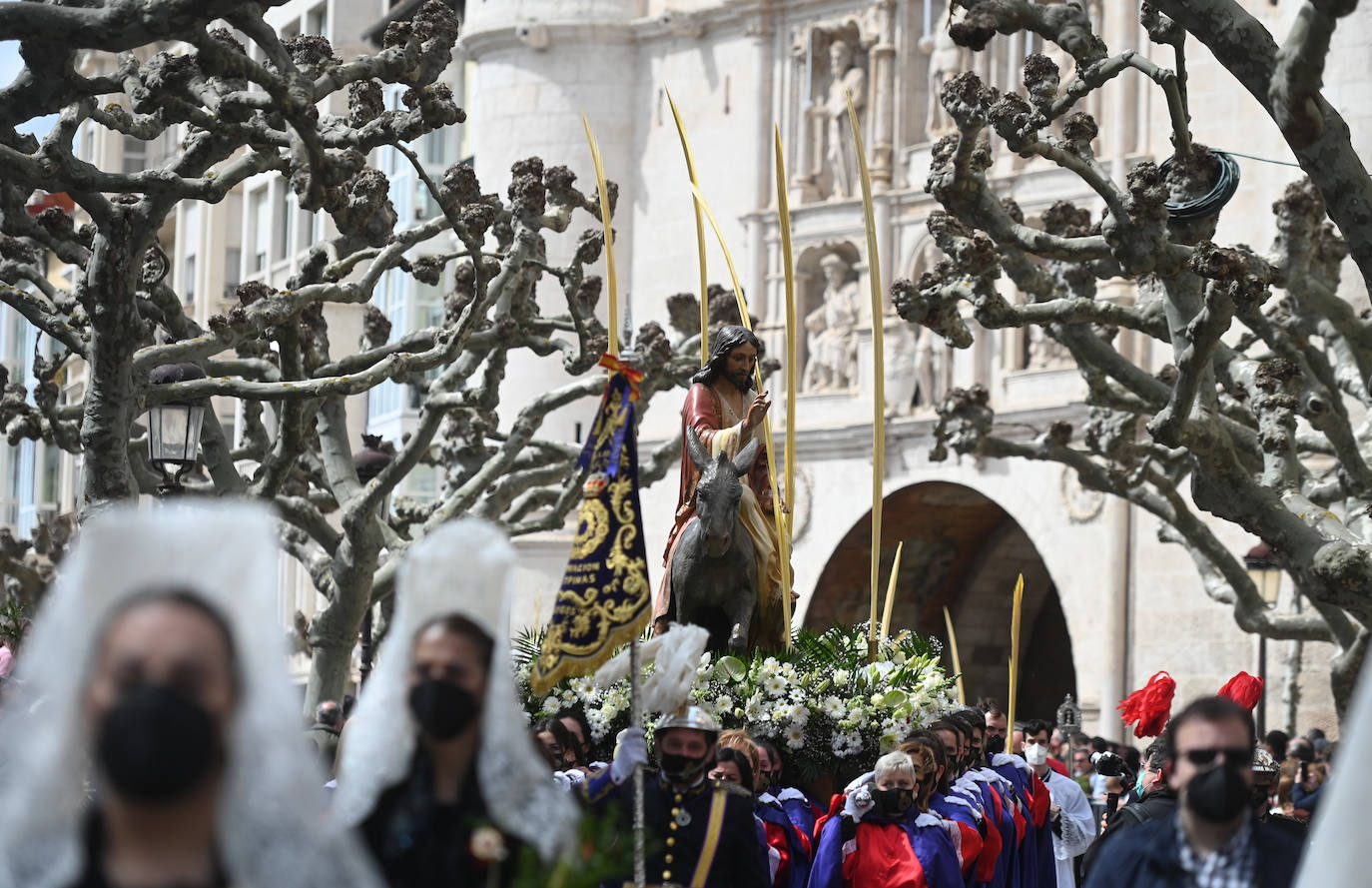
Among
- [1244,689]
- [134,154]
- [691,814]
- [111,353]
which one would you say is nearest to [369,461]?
[111,353]

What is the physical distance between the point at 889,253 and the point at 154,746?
27757 millimetres

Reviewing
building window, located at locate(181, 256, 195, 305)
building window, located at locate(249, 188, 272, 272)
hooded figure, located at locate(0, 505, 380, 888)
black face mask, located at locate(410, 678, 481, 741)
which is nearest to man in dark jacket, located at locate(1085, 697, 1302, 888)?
black face mask, located at locate(410, 678, 481, 741)

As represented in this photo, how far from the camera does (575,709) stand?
36.2 ft

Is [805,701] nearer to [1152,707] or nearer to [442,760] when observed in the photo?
[1152,707]

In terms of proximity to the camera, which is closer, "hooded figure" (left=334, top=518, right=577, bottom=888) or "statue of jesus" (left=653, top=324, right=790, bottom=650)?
"hooded figure" (left=334, top=518, right=577, bottom=888)

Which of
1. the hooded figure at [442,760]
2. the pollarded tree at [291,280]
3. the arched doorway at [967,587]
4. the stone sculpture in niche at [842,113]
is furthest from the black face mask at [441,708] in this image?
the stone sculpture in niche at [842,113]

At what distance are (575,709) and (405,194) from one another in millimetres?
31248

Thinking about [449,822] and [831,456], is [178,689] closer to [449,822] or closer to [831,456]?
[449,822]

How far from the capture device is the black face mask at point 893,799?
966cm

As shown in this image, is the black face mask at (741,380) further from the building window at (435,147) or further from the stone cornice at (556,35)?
the building window at (435,147)

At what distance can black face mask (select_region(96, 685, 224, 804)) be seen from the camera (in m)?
3.63

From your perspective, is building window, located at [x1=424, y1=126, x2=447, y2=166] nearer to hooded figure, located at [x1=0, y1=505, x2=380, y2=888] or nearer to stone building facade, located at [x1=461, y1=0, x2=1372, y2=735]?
stone building facade, located at [x1=461, y1=0, x2=1372, y2=735]

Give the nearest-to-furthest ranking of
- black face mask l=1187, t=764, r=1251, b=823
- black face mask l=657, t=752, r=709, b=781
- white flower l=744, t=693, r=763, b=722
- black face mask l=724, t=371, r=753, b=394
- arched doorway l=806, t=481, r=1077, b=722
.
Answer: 1. black face mask l=1187, t=764, r=1251, b=823
2. black face mask l=657, t=752, r=709, b=781
3. white flower l=744, t=693, r=763, b=722
4. black face mask l=724, t=371, r=753, b=394
5. arched doorway l=806, t=481, r=1077, b=722

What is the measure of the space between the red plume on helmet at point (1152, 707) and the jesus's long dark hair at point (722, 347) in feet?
9.18
